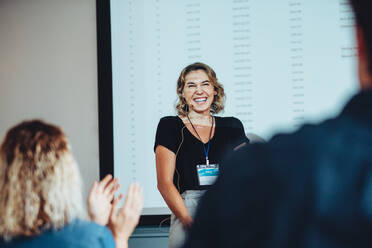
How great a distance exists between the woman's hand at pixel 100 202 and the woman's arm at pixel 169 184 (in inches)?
24.5

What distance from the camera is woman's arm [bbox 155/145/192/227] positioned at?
5.75 ft

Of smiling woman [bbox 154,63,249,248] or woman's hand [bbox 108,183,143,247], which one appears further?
smiling woman [bbox 154,63,249,248]

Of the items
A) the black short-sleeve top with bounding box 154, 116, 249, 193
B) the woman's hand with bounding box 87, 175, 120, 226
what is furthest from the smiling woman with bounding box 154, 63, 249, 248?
the woman's hand with bounding box 87, 175, 120, 226

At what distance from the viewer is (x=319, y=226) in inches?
13.6

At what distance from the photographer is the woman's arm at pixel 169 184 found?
5.75 ft

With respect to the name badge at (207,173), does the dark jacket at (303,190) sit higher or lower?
higher

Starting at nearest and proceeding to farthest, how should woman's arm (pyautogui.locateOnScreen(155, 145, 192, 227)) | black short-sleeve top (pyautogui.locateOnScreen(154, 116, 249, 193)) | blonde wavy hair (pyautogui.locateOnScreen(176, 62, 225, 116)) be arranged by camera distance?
1. woman's arm (pyautogui.locateOnScreen(155, 145, 192, 227))
2. black short-sleeve top (pyautogui.locateOnScreen(154, 116, 249, 193))
3. blonde wavy hair (pyautogui.locateOnScreen(176, 62, 225, 116))

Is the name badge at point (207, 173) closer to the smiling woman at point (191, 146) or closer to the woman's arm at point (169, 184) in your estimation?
the smiling woman at point (191, 146)

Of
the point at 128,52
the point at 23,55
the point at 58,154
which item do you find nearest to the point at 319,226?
the point at 58,154

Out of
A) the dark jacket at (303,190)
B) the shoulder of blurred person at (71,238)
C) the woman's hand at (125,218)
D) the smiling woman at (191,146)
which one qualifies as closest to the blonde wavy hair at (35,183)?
the shoulder of blurred person at (71,238)

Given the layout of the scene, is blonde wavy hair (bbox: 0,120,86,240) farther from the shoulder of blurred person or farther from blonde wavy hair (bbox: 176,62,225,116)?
blonde wavy hair (bbox: 176,62,225,116)

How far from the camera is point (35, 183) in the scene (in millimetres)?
974

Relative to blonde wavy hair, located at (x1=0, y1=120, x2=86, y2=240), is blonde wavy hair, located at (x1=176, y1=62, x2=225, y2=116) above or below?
above

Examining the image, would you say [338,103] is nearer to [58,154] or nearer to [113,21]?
[113,21]
